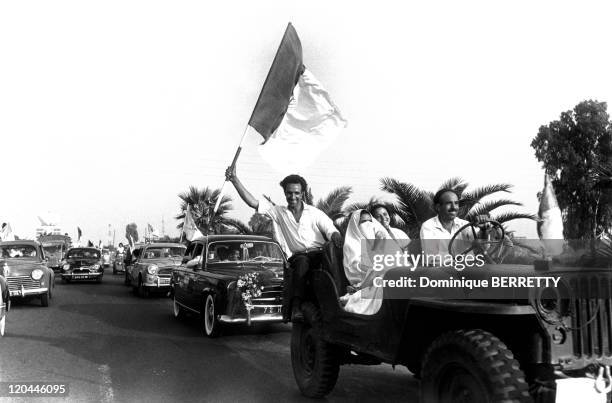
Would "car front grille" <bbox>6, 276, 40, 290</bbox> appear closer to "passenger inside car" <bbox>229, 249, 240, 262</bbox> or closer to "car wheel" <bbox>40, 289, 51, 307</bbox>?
"car wheel" <bbox>40, 289, 51, 307</bbox>

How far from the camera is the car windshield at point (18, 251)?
593 inches

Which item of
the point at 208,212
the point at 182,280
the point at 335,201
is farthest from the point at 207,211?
the point at 182,280

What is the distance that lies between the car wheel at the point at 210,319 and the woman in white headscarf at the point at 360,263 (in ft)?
15.7

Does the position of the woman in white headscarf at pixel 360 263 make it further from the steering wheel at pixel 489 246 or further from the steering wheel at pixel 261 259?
the steering wheel at pixel 261 259

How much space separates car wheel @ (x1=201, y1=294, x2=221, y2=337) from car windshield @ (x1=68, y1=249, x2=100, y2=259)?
633 inches

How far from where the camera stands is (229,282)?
9.34 meters

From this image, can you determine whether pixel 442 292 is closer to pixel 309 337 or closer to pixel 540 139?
pixel 309 337

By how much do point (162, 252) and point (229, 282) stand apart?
9255mm

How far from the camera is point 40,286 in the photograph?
13.8 metres

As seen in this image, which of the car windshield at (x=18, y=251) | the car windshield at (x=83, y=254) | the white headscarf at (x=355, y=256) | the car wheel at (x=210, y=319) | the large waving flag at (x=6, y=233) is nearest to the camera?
the white headscarf at (x=355, y=256)

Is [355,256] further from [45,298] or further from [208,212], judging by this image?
[208,212]

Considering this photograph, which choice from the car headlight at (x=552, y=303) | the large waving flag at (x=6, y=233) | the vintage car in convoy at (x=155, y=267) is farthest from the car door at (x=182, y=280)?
the large waving flag at (x=6, y=233)

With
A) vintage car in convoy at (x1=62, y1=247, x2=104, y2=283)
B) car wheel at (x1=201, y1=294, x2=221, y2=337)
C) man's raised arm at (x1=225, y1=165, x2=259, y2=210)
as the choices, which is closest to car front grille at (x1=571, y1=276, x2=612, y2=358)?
man's raised arm at (x1=225, y1=165, x2=259, y2=210)

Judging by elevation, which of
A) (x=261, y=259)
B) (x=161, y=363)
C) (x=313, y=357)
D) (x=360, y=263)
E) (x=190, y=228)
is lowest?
(x=161, y=363)
